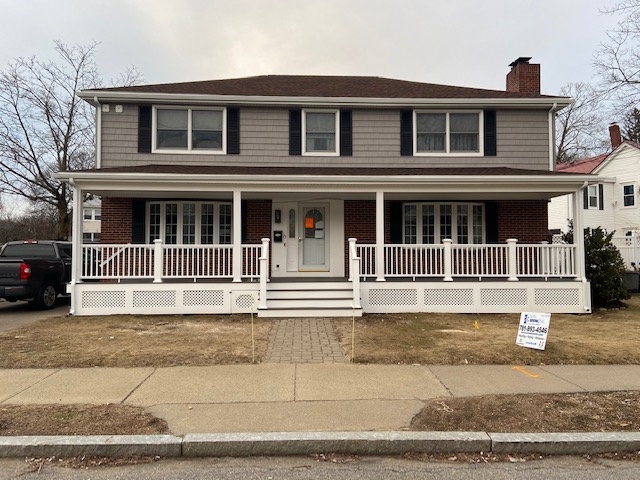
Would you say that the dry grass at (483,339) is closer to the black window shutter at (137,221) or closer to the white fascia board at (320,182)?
the white fascia board at (320,182)

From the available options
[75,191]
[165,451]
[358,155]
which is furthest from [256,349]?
[358,155]

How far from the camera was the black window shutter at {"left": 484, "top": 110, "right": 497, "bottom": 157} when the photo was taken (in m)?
12.1

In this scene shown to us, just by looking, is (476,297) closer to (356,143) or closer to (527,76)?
(356,143)

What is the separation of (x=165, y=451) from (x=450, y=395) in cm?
300

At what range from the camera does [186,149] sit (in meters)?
11.8

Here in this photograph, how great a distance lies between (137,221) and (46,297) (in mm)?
3104

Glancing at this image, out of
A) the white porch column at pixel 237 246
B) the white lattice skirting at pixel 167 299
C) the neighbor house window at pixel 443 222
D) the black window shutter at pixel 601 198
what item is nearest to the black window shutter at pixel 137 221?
the white lattice skirting at pixel 167 299

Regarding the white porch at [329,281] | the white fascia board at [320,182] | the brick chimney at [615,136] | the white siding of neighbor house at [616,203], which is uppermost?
the brick chimney at [615,136]

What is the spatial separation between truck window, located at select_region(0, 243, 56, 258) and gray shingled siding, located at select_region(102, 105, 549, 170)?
303 cm

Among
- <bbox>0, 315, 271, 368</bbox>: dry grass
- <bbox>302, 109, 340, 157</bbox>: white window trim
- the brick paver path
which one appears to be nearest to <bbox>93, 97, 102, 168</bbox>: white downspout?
<bbox>0, 315, 271, 368</bbox>: dry grass

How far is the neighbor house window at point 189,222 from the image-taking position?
11.5m

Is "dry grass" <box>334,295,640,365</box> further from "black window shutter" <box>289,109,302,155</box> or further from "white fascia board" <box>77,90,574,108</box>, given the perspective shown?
"white fascia board" <box>77,90,574,108</box>

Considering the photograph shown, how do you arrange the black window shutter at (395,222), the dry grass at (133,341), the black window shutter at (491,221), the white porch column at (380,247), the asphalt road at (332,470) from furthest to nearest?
the black window shutter at (491,221) < the black window shutter at (395,222) < the white porch column at (380,247) < the dry grass at (133,341) < the asphalt road at (332,470)

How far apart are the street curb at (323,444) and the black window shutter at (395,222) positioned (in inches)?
327
